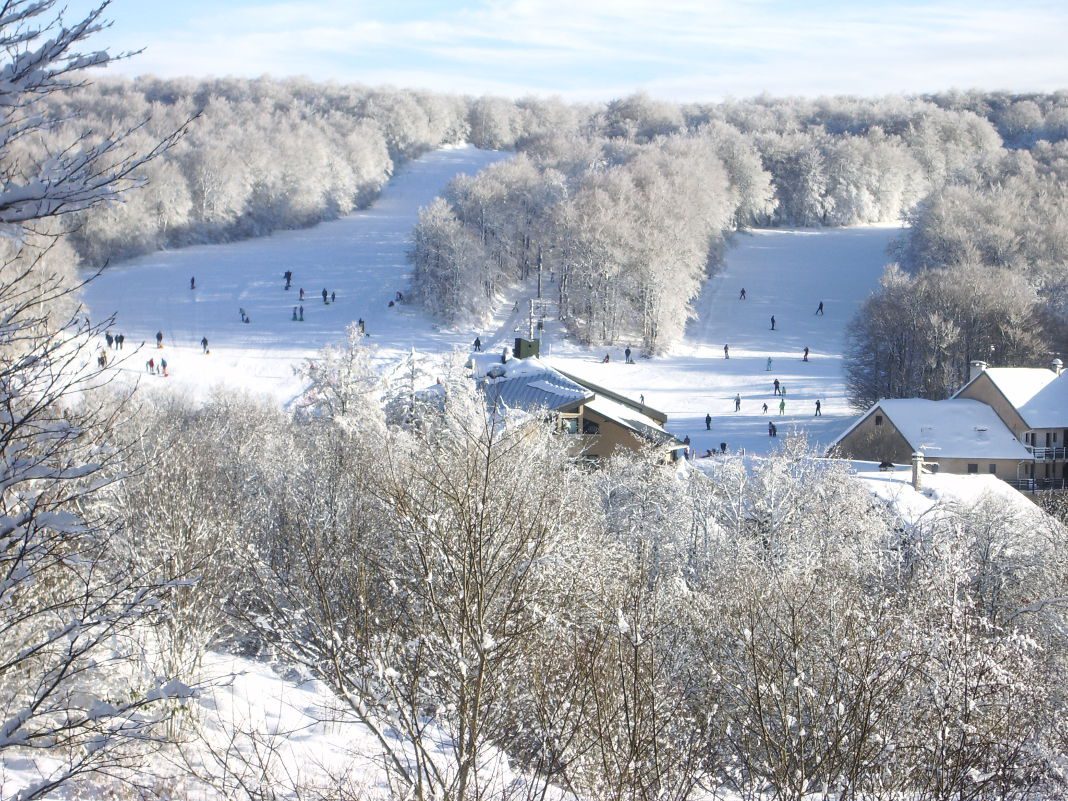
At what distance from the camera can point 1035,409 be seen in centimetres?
3862

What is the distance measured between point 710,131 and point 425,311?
57.8 meters

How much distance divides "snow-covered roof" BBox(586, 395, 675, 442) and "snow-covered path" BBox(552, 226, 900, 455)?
4.50 m

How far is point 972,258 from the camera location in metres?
64.2

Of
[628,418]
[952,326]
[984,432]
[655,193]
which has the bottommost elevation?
[984,432]

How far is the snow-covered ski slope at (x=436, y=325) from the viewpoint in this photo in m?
45.8

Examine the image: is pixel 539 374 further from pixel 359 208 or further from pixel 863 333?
pixel 359 208

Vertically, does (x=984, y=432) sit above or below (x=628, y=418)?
below

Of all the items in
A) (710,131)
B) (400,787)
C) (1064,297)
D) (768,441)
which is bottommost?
(768,441)

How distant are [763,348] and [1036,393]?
19.5 m

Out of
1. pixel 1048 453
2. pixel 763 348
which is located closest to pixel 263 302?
pixel 763 348

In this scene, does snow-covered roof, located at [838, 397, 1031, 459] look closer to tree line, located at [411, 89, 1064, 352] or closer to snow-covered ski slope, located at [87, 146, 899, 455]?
snow-covered ski slope, located at [87, 146, 899, 455]

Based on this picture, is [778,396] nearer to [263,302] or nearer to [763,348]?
[763,348]

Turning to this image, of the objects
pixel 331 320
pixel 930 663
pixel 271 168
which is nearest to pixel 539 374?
pixel 331 320

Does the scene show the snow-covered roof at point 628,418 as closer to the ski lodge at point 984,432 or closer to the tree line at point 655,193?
the ski lodge at point 984,432
